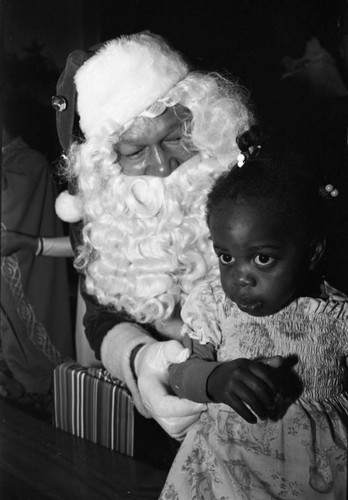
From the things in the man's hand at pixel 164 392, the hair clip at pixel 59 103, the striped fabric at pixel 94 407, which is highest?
the hair clip at pixel 59 103

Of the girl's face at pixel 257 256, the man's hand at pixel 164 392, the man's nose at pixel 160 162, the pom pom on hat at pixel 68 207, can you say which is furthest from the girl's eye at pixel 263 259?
the pom pom on hat at pixel 68 207

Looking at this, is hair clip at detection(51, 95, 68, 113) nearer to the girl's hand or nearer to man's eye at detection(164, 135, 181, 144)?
man's eye at detection(164, 135, 181, 144)

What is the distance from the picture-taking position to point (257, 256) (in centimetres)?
92

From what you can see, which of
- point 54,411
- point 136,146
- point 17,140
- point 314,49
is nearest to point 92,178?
point 136,146

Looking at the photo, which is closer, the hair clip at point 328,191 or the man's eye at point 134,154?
the hair clip at point 328,191

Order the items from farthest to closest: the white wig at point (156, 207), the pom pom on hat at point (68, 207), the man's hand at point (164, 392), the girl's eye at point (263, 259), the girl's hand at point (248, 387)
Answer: the pom pom on hat at point (68, 207) → the white wig at point (156, 207) → the man's hand at point (164, 392) → the girl's eye at point (263, 259) → the girl's hand at point (248, 387)

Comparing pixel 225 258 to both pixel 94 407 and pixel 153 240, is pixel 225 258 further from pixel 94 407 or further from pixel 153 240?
pixel 94 407

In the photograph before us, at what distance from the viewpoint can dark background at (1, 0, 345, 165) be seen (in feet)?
3.67

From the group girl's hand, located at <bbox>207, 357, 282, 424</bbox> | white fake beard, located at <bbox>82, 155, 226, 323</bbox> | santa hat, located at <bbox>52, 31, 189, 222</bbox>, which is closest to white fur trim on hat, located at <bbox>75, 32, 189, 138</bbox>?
santa hat, located at <bbox>52, 31, 189, 222</bbox>

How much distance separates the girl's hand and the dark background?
527mm

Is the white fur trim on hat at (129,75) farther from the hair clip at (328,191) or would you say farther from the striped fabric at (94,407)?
the striped fabric at (94,407)

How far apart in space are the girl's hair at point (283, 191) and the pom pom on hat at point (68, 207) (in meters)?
0.44

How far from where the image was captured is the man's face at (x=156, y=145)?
1.17 m

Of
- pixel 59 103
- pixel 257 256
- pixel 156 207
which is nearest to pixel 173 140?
pixel 156 207
